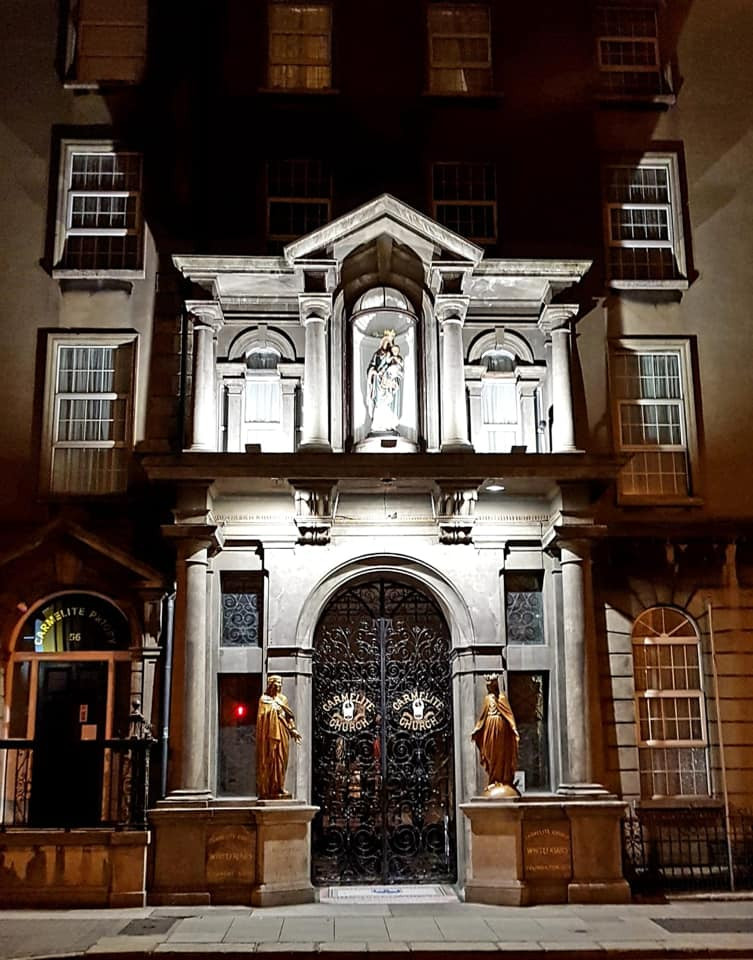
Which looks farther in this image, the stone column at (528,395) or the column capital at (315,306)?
the stone column at (528,395)

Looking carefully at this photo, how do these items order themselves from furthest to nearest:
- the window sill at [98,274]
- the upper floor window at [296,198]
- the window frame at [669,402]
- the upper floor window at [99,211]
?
the upper floor window at [296,198]
the upper floor window at [99,211]
the window sill at [98,274]
the window frame at [669,402]

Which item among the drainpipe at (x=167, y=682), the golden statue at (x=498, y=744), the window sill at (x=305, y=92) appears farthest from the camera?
the window sill at (x=305, y=92)

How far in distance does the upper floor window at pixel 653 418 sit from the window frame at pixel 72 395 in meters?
8.78

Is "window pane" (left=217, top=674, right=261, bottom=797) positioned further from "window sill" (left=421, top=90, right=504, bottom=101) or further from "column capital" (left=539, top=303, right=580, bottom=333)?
"window sill" (left=421, top=90, right=504, bottom=101)

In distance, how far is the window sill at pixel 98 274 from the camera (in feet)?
68.2

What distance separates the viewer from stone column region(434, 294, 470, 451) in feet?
61.6

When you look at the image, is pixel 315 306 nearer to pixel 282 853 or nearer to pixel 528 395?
pixel 528 395

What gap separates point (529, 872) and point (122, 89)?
15.8 m

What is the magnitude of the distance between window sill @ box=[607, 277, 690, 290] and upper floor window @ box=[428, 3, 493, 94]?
15.2 feet

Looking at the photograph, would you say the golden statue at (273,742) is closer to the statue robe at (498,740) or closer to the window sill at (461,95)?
the statue robe at (498,740)

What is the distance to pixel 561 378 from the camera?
19.0 metres

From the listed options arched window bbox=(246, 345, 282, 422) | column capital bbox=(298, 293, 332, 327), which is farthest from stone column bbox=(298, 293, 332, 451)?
arched window bbox=(246, 345, 282, 422)

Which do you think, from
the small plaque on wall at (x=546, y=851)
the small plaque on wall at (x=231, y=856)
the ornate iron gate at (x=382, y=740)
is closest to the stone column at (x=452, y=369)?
the ornate iron gate at (x=382, y=740)

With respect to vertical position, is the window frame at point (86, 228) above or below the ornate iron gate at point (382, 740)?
above
